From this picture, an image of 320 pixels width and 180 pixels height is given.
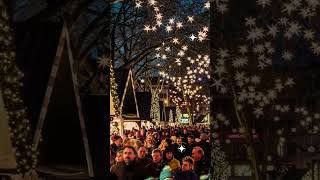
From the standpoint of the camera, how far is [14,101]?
6.22m

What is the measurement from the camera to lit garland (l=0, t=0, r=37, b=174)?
6.16 metres

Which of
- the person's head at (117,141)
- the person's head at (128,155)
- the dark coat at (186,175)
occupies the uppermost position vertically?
the person's head at (117,141)

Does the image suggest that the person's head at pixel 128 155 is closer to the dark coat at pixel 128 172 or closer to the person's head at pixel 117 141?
the dark coat at pixel 128 172

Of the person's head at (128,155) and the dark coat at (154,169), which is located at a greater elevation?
the person's head at (128,155)

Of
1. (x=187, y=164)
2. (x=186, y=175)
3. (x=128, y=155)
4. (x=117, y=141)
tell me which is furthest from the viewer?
(x=117, y=141)

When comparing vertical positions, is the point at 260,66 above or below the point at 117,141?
above

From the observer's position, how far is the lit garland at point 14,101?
6.16 metres

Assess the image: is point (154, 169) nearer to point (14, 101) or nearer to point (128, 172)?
point (128, 172)

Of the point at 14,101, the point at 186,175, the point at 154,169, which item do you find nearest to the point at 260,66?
the point at 186,175

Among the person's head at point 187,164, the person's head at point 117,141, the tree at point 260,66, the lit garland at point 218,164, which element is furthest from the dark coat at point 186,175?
the person's head at point 117,141

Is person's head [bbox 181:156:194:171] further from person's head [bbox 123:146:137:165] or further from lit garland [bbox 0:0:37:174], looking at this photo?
lit garland [bbox 0:0:37:174]

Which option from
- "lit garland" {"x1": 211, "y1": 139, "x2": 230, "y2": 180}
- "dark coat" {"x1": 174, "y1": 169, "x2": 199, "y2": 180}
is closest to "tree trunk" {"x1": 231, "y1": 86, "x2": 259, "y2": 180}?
"lit garland" {"x1": 211, "y1": 139, "x2": 230, "y2": 180}

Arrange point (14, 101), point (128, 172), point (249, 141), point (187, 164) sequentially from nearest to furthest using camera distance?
point (14, 101) → point (249, 141) → point (187, 164) → point (128, 172)

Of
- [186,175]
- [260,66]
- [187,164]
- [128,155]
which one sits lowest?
[186,175]
